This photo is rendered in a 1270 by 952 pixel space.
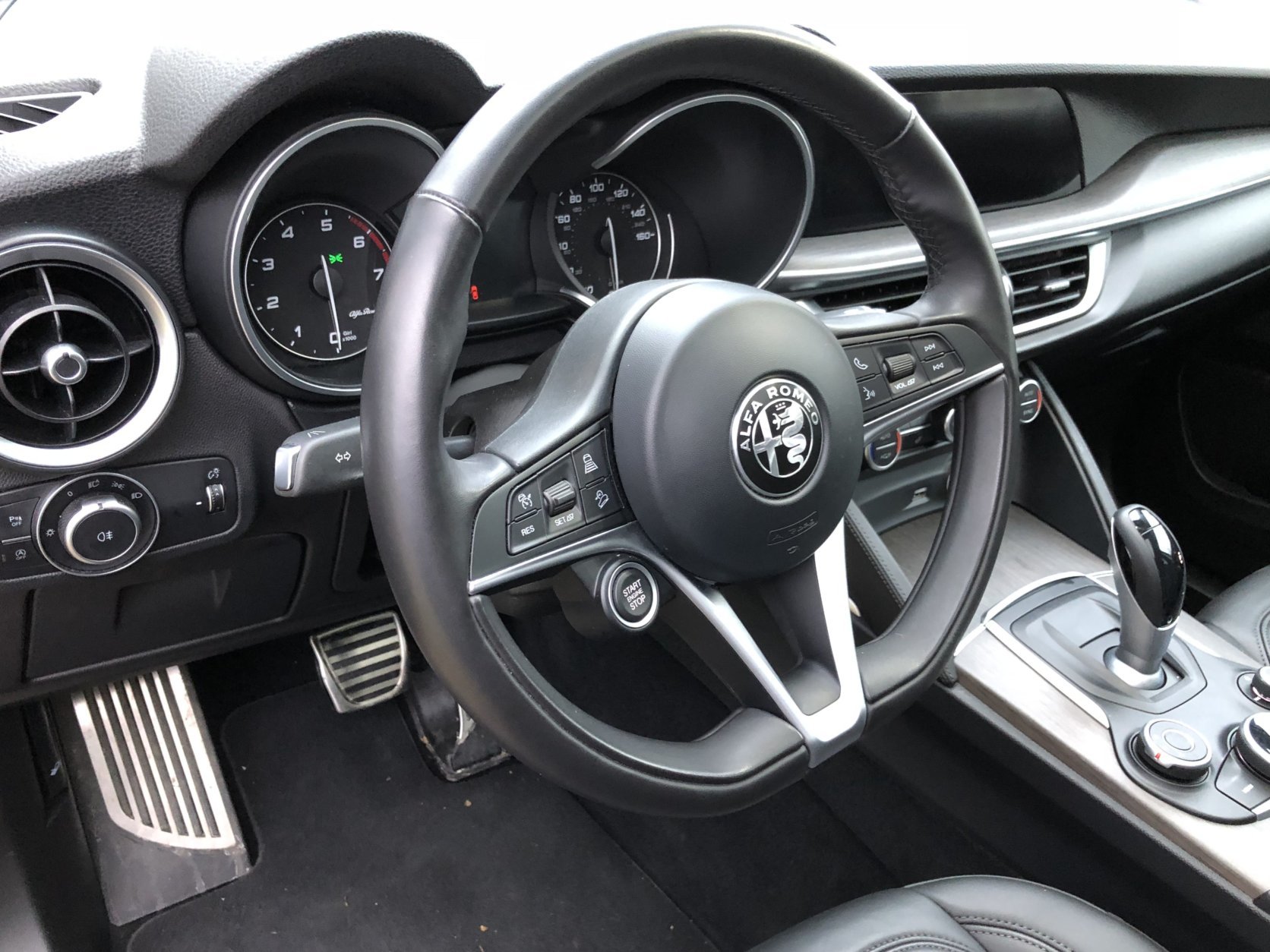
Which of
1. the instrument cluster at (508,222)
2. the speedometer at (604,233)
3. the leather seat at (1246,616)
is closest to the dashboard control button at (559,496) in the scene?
the instrument cluster at (508,222)

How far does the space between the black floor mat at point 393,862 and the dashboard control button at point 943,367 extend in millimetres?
986

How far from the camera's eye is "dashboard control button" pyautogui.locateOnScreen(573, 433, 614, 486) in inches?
31.9

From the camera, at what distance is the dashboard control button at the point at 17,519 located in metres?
0.94

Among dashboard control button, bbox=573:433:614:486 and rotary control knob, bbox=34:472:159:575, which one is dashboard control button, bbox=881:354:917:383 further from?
rotary control knob, bbox=34:472:159:575

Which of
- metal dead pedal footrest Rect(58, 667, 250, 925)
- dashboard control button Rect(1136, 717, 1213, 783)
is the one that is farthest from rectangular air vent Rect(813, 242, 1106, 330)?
metal dead pedal footrest Rect(58, 667, 250, 925)

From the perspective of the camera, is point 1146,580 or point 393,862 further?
point 393,862

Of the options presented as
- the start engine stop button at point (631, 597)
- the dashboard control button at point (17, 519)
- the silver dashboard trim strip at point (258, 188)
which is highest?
the silver dashboard trim strip at point (258, 188)

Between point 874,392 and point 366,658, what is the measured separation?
3.54 feet

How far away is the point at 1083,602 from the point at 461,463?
3.34 ft

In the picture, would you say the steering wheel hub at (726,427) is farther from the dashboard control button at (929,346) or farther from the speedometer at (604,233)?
the speedometer at (604,233)

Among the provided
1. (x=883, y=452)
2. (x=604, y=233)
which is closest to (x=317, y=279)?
(x=604, y=233)

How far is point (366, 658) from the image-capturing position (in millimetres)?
1730

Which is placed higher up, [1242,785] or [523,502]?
[523,502]

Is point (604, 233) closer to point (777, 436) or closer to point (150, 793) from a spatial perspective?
point (777, 436)
